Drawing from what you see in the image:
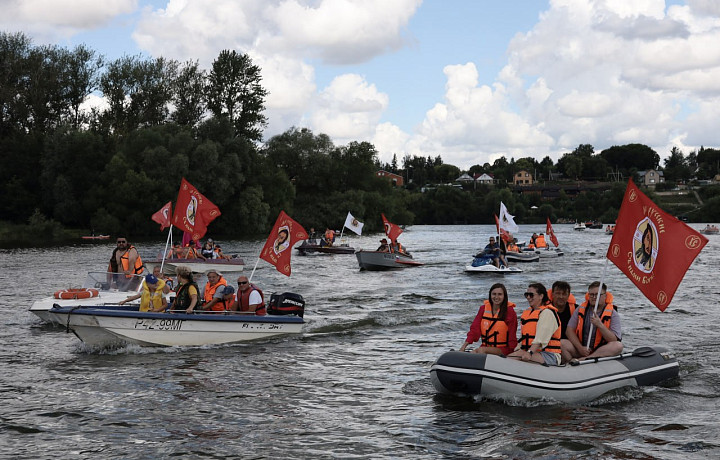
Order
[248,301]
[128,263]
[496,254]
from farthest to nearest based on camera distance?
[496,254] < [128,263] < [248,301]

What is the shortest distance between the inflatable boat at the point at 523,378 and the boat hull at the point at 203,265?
2326 cm

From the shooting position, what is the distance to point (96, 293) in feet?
59.8

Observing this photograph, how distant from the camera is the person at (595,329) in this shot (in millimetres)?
A: 12617

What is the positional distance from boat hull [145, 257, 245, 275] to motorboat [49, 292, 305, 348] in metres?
16.8

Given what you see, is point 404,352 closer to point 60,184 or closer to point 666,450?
point 666,450

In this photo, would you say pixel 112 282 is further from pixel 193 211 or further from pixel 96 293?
pixel 193 211

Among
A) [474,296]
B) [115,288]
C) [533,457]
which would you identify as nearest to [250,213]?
[474,296]

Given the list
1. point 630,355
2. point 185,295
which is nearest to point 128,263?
point 185,295

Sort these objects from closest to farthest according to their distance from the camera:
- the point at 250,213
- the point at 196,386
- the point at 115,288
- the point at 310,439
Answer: the point at 310,439 → the point at 196,386 → the point at 115,288 → the point at 250,213

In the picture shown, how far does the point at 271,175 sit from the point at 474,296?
57537 millimetres

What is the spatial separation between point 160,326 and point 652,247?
994 centimetres

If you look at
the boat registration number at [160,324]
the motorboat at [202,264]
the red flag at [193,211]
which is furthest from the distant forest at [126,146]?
the boat registration number at [160,324]

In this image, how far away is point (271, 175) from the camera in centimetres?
8300

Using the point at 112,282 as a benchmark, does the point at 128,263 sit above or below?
above
